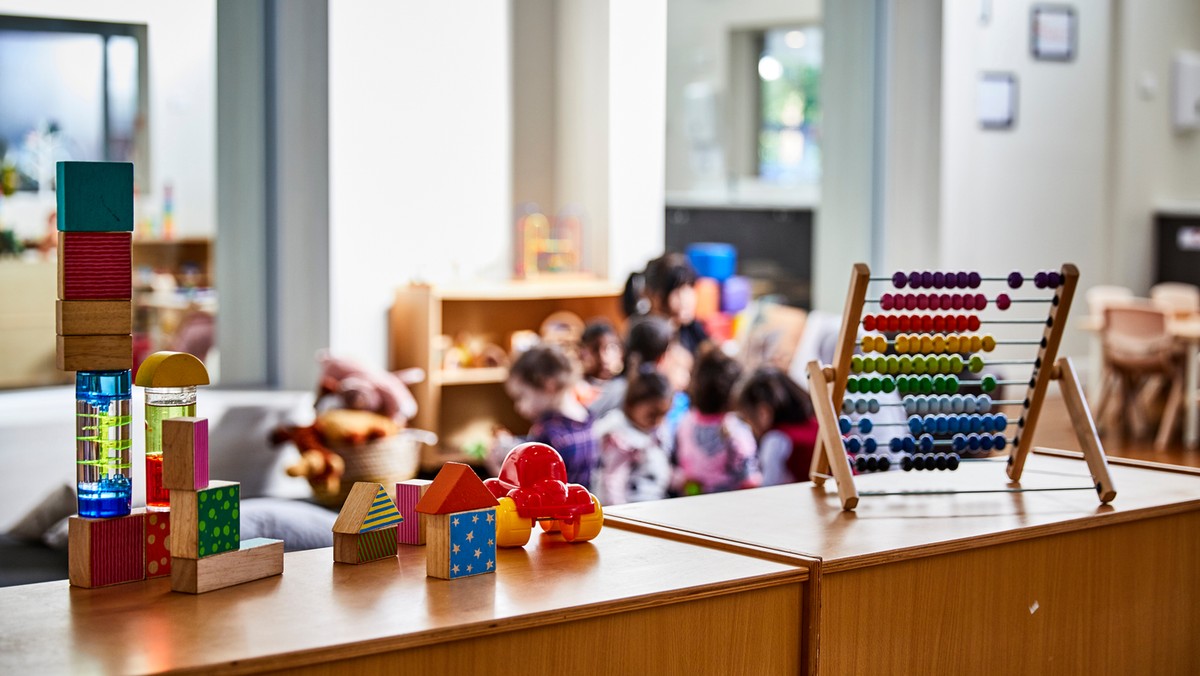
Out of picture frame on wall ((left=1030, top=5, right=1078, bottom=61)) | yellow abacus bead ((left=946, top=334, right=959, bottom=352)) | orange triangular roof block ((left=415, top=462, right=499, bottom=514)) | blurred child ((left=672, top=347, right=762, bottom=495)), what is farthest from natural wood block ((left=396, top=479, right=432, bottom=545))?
picture frame on wall ((left=1030, top=5, right=1078, bottom=61))

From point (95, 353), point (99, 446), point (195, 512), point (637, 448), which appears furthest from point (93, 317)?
point (637, 448)

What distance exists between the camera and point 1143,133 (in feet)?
28.6

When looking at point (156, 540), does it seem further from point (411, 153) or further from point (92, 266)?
point (411, 153)

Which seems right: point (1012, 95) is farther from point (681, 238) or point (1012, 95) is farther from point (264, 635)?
point (264, 635)

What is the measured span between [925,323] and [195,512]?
133 cm

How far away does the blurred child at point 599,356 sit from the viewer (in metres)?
5.88

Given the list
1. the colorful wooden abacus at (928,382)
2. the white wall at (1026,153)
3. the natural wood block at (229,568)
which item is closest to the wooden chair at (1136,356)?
the white wall at (1026,153)

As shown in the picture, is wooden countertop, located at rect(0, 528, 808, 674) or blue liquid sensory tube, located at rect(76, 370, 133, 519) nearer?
wooden countertop, located at rect(0, 528, 808, 674)

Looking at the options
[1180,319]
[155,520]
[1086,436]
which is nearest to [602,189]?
[1180,319]

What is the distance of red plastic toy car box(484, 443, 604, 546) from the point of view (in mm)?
1735

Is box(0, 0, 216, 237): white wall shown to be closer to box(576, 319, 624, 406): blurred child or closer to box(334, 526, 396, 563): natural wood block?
box(576, 319, 624, 406): blurred child

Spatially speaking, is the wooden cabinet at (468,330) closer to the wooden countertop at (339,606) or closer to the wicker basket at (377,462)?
the wicker basket at (377,462)

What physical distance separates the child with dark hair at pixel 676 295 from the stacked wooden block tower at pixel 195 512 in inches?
171

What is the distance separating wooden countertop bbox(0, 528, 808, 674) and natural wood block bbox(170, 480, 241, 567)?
2.1 inches
